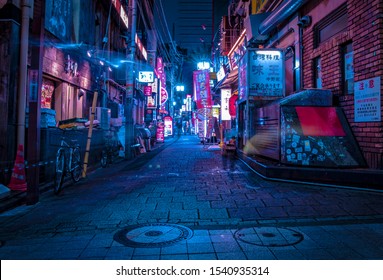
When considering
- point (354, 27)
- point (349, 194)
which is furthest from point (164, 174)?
point (354, 27)

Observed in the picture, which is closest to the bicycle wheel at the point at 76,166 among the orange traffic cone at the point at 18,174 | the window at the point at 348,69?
the orange traffic cone at the point at 18,174

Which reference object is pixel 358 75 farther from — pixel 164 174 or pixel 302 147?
pixel 164 174

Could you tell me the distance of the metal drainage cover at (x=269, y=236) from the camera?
4.11 m

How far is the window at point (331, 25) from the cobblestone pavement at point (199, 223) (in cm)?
543

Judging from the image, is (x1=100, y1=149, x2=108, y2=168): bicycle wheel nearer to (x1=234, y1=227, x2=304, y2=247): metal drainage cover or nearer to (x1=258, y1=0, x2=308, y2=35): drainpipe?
(x1=234, y1=227, x2=304, y2=247): metal drainage cover

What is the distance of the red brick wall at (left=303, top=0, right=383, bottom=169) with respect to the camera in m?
7.21

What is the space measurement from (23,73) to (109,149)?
5.68m

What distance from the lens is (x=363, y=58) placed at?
7.73 m

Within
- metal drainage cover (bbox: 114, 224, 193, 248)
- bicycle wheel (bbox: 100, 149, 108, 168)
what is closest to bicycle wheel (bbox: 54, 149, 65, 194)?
metal drainage cover (bbox: 114, 224, 193, 248)

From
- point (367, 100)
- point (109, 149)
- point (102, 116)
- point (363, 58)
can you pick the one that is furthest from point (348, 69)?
point (102, 116)

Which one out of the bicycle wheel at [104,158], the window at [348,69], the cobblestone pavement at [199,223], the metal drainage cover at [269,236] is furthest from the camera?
the bicycle wheel at [104,158]

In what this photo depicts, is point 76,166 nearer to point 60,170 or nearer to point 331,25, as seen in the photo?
point 60,170

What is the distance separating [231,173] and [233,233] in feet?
18.1

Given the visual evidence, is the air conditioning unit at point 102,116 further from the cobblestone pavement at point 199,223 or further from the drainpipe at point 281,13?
the drainpipe at point 281,13
